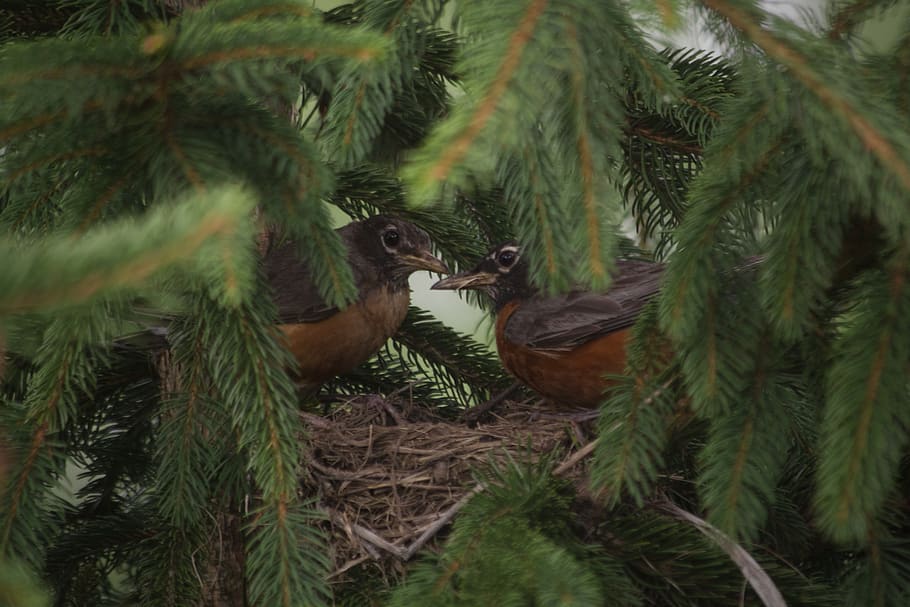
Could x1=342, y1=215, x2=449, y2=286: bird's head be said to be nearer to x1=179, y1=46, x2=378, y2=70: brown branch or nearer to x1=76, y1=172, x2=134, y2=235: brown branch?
x1=76, y1=172, x2=134, y2=235: brown branch

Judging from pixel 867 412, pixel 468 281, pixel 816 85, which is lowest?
pixel 468 281

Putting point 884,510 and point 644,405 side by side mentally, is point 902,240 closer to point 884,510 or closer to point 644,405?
point 644,405

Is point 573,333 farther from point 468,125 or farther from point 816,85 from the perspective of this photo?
point 468,125

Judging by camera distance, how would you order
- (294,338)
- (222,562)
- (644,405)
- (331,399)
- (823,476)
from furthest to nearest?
(331,399) < (294,338) < (222,562) < (644,405) < (823,476)

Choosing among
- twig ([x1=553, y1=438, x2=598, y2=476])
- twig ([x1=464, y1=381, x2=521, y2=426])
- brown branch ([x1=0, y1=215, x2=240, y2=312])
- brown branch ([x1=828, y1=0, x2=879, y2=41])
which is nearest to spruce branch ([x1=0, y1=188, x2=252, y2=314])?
brown branch ([x1=0, y1=215, x2=240, y2=312])

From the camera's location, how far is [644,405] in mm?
1941

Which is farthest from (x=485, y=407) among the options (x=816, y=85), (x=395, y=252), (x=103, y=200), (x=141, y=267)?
(x=141, y=267)

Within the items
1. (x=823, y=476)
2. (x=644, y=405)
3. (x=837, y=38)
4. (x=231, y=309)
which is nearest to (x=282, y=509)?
(x=231, y=309)

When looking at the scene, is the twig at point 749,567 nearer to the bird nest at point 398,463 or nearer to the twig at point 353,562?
the bird nest at point 398,463

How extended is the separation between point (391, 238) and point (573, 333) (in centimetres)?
106

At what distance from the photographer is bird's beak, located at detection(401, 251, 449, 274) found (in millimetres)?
Answer: 4530

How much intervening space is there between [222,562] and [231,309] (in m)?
1.44

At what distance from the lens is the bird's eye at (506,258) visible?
13.9 feet

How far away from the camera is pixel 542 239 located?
1.95 m
